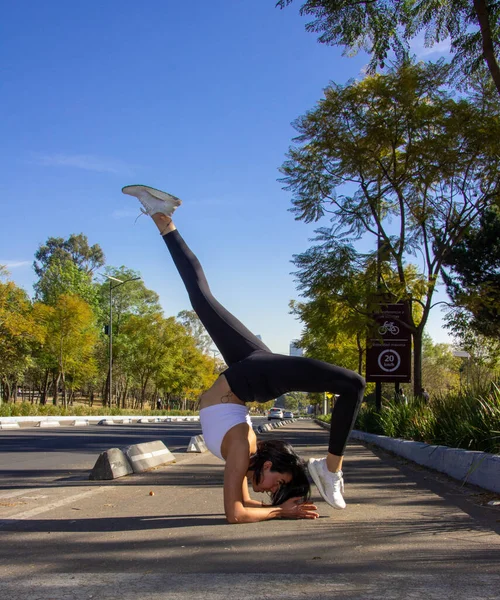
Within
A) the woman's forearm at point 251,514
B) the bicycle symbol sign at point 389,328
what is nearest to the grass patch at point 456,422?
the bicycle symbol sign at point 389,328

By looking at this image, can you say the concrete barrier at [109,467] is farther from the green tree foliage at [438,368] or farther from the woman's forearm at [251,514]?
the green tree foliage at [438,368]

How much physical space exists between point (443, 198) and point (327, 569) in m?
14.9

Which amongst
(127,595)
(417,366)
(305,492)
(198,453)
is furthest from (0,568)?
(417,366)

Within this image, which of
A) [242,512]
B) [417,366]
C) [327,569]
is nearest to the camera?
[327,569]

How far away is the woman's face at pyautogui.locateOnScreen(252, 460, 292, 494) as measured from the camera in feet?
14.6

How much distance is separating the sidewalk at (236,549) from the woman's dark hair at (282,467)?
0.81 feet

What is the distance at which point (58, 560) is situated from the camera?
3.59 meters

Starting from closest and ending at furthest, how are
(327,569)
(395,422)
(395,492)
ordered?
(327,569) < (395,492) < (395,422)

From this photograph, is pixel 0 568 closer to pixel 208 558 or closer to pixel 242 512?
pixel 208 558

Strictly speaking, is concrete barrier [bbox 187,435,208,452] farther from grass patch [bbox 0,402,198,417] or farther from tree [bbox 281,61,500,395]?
grass patch [bbox 0,402,198,417]

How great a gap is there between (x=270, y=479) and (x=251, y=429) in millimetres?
375

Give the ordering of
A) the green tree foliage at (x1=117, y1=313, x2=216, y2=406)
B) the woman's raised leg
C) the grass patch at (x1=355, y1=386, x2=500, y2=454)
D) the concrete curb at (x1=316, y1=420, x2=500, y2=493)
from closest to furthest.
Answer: the woman's raised leg
the concrete curb at (x1=316, y1=420, x2=500, y2=493)
the grass patch at (x1=355, y1=386, x2=500, y2=454)
the green tree foliage at (x1=117, y1=313, x2=216, y2=406)

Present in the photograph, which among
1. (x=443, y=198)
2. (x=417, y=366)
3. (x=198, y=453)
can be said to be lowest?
(x=198, y=453)

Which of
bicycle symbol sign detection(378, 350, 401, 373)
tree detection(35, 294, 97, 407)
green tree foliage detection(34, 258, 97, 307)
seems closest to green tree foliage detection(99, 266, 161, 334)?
green tree foliage detection(34, 258, 97, 307)
